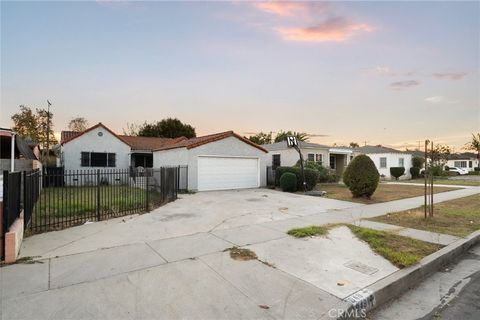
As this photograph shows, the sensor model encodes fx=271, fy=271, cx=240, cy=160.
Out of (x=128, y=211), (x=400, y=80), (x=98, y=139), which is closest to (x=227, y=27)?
(x=128, y=211)

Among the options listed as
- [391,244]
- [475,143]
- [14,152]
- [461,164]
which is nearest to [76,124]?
[14,152]

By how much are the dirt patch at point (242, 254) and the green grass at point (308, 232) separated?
162cm

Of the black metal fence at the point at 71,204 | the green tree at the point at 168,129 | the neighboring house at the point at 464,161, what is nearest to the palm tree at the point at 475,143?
the neighboring house at the point at 464,161

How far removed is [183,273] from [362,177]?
36.0 feet

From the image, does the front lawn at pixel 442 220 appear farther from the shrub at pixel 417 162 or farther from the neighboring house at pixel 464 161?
the neighboring house at pixel 464 161

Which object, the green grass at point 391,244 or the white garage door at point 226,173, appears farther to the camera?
the white garage door at point 226,173

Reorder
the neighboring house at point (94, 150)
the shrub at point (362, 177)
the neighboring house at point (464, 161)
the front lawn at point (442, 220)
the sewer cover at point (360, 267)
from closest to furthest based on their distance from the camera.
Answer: the sewer cover at point (360, 267) → the front lawn at point (442, 220) → the shrub at point (362, 177) → the neighboring house at point (94, 150) → the neighboring house at point (464, 161)

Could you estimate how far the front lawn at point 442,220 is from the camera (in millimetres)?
7318

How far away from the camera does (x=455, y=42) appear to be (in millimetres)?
11922

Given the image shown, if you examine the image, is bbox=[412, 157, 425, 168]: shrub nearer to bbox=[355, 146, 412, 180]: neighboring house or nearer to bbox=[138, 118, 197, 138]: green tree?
bbox=[355, 146, 412, 180]: neighboring house

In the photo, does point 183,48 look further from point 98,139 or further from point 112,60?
point 98,139

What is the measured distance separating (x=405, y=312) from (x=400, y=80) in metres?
14.1

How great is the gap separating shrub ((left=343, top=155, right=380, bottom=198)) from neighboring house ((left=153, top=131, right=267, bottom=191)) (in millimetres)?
6968

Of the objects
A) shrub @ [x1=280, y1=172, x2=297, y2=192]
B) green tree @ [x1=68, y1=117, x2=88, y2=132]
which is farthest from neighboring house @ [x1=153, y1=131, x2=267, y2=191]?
green tree @ [x1=68, y1=117, x2=88, y2=132]
